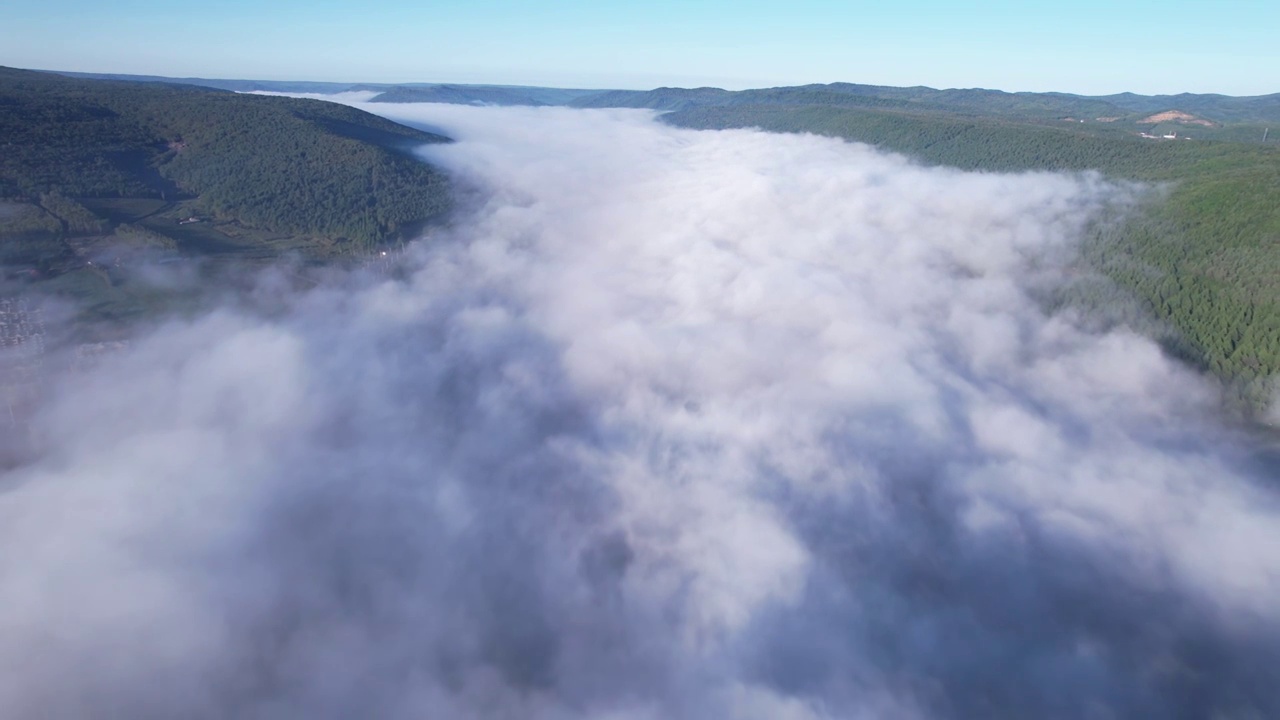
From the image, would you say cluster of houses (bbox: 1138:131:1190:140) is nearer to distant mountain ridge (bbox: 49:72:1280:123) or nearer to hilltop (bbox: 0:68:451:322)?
distant mountain ridge (bbox: 49:72:1280:123)

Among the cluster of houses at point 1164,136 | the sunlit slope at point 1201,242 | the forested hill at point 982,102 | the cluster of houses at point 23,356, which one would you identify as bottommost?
the cluster of houses at point 23,356

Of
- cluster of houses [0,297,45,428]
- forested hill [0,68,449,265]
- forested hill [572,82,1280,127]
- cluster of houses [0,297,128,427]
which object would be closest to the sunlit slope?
forested hill [572,82,1280,127]

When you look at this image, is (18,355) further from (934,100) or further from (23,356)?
(934,100)

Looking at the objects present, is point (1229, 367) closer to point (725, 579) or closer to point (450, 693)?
point (725, 579)

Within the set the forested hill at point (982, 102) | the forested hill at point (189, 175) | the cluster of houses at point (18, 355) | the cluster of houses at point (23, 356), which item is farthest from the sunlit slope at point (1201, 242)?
the cluster of houses at point (18, 355)

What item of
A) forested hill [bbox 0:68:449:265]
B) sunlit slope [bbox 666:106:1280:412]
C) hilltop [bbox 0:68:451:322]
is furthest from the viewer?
forested hill [bbox 0:68:449:265]

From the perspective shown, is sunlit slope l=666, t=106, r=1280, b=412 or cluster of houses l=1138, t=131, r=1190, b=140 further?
cluster of houses l=1138, t=131, r=1190, b=140

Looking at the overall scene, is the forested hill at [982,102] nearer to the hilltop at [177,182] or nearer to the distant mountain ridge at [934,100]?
the distant mountain ridge at [934,100]
